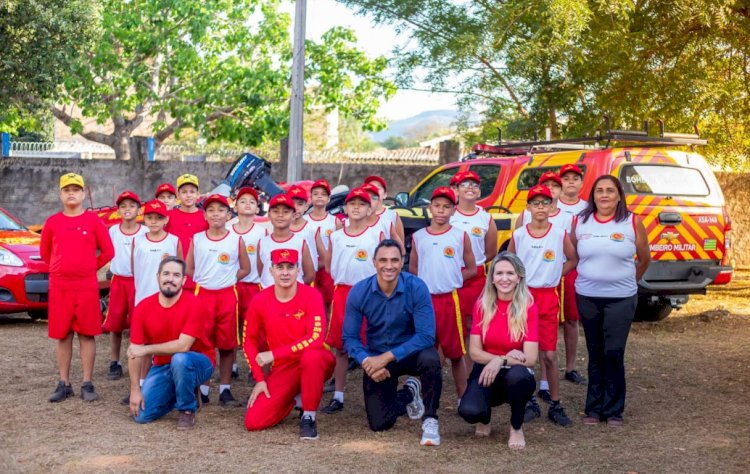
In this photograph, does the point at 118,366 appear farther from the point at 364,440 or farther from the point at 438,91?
the point at 438,91

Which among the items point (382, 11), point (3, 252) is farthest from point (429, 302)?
point (382, 11)

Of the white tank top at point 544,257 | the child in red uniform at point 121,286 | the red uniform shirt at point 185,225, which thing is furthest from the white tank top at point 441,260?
the child in red uniform at point 121,286

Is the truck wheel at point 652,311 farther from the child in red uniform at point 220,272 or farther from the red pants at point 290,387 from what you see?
the red pants at point 290,387

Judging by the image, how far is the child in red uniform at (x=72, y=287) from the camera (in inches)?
302

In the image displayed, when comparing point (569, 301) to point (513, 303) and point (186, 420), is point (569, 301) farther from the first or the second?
point (186, 420)

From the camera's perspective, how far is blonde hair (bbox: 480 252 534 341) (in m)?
6.61

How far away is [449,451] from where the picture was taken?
634 cm

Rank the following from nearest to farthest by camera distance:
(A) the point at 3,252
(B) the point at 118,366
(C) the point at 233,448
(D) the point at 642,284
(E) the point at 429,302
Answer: (C) the point at 233,448
(E) the point at 429,302
(B) the point at 118,366
(D) the point at 642,284
(A) the point at 3,252

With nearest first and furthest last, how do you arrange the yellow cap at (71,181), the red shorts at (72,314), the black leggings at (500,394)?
the black leggings at (500,394), the red shorts at (72,314), the yellow cap at (71,181)

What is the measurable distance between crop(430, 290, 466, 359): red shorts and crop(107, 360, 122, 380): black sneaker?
290cm

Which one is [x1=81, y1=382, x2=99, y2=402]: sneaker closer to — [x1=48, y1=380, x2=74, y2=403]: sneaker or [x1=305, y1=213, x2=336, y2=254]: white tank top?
[x1=48, y1=380, x2=74, y2=403]: sneaker

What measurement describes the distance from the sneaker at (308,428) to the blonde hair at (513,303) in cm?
128

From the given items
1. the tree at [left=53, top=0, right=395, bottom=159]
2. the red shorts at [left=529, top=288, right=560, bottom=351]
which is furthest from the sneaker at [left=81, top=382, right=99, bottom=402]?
the tree at [left=53, top=0, right=395, bottom=159]

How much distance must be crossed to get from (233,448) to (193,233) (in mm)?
3019
